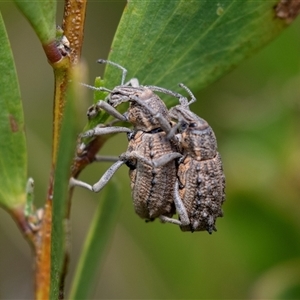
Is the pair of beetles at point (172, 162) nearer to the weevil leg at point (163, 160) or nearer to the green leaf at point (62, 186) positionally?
the weevil leg at point (163, 160)

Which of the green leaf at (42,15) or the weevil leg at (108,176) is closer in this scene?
the green leaf at (42,15)

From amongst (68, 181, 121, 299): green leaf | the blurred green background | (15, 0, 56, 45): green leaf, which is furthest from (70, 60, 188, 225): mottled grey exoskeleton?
the blurred green background

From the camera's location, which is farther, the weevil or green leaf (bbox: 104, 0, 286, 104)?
the weevil

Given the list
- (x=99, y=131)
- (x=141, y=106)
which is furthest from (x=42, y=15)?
(x=141, y=106)

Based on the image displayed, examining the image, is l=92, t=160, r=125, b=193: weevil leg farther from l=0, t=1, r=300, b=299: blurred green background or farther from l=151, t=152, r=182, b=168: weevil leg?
l=0, t=1, r=300, b=299: blurred green background

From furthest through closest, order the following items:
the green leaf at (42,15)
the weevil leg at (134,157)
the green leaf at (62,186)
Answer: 1. the weevil leg at (134,157)
2. the green leaf at (42,15)
3. the green leaf at (62,186)

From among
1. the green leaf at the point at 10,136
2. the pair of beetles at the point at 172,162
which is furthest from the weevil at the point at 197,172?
the green leaf at the point at 10,136

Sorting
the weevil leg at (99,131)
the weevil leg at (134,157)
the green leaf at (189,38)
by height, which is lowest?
the weevil leg at (134,157)
